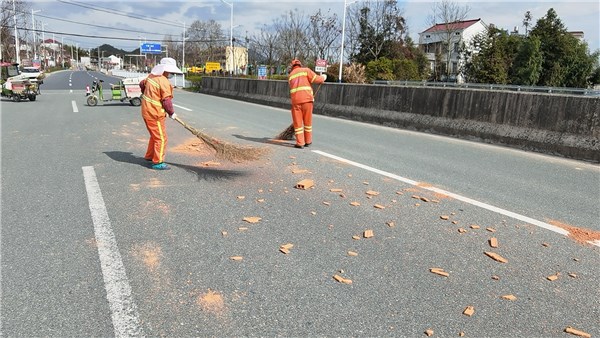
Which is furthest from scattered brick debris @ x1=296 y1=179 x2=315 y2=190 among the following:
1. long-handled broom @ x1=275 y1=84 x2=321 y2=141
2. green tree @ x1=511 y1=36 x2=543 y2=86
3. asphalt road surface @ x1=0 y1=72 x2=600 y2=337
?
green tree @ x1=511 y1=36 x2=543 y2=86

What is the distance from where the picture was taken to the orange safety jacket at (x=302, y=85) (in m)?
8.91

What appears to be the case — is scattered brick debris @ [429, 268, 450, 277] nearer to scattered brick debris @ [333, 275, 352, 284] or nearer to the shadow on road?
scattered brick debris @ [333, 275, 352, 284]

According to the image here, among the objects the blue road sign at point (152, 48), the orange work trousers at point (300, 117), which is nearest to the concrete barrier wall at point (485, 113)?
the orange work trousers at point (300, 117)

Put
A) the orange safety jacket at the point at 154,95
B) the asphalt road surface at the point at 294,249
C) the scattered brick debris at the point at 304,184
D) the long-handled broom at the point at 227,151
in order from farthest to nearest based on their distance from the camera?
the long-handled broom at the point at 227,151 < the orange safety jacket at the point at 154,95 < the scattered brick debris at the point at 304,184 < the asphalt road surface at the point at 294,249

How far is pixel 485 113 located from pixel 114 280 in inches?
387

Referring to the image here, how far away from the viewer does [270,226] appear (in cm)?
437

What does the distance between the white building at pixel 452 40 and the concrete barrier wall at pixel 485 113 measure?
135ft

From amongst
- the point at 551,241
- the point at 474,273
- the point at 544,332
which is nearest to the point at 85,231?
the point at 474,273

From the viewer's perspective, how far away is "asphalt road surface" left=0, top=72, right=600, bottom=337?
2.82 metres

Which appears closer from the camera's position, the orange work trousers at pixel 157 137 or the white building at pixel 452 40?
the orange work trousers at pixel 157 137

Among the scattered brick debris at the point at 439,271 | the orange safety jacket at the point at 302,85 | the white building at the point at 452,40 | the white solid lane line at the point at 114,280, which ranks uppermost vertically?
the white building at the point at 452,40

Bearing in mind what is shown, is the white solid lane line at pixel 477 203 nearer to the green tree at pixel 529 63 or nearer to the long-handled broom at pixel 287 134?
the long-handled broom at pixel 287 134

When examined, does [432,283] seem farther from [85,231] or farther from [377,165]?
[377,165]

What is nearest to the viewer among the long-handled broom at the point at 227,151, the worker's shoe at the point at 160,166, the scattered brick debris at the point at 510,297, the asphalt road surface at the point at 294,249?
the asphalt road surface at the point at 294,249
